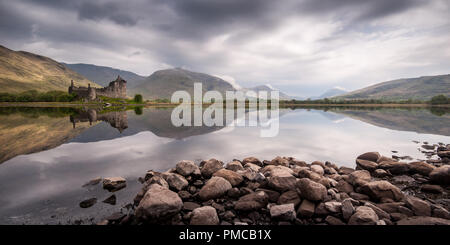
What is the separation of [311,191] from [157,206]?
5393mm

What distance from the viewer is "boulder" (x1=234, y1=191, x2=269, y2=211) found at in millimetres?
6479

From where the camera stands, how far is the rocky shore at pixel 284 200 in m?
5.80

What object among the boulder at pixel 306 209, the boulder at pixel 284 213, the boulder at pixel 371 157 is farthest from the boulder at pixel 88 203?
the boulder at pixel 371 157

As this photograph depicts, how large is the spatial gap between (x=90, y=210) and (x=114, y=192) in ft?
4.30

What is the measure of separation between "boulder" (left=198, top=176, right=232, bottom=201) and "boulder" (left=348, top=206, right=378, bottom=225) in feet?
14.0

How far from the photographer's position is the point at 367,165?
36.4ft

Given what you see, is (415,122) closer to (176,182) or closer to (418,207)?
(418,207)

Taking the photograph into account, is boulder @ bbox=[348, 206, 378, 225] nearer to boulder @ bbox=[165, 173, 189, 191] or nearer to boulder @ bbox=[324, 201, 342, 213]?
boulder @ bbox=[324, 201, 342, 213]

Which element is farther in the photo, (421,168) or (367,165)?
(367,165)

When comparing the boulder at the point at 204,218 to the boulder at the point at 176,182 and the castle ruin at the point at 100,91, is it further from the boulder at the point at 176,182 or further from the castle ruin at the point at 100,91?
the castle ruin at the point at 100,91

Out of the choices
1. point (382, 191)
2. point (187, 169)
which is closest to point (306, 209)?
point (382, 191)

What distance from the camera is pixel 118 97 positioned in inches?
5231
